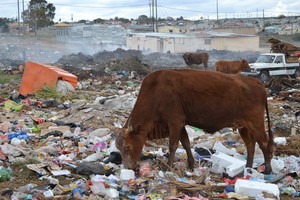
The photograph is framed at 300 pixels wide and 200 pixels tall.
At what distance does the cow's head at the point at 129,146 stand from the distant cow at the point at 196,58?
2730 cm

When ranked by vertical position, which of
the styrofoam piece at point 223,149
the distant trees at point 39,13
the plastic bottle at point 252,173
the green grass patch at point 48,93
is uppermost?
the distant trees at point 39,13

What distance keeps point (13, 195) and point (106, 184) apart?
1194 millimetres

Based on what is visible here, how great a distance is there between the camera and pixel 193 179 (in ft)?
24.0

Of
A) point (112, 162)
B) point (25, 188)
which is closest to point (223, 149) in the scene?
point (112, 162)

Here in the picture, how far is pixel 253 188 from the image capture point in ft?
21.0

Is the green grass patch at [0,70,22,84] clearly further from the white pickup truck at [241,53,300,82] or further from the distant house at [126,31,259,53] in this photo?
the distant house at [126,31,259,53]

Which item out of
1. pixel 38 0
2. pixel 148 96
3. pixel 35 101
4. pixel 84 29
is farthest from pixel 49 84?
pixel 38 0

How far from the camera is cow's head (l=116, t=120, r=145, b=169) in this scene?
7426mm

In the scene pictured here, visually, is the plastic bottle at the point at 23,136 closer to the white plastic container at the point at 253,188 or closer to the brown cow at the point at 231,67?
the white plastic container at the point at 253,188

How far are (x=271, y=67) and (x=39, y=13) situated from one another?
50913 mm

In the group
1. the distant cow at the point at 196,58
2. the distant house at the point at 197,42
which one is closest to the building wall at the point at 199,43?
the distant house at the point at 197,42

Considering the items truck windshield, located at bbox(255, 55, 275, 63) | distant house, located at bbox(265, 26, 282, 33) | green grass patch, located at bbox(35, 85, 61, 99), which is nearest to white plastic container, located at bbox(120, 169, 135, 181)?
green grass patch, located at bbox(35, 85, 61, 99)

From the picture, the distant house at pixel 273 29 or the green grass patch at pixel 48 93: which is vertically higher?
the distant house at pixel 273 29

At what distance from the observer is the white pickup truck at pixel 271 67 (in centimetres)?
2553
